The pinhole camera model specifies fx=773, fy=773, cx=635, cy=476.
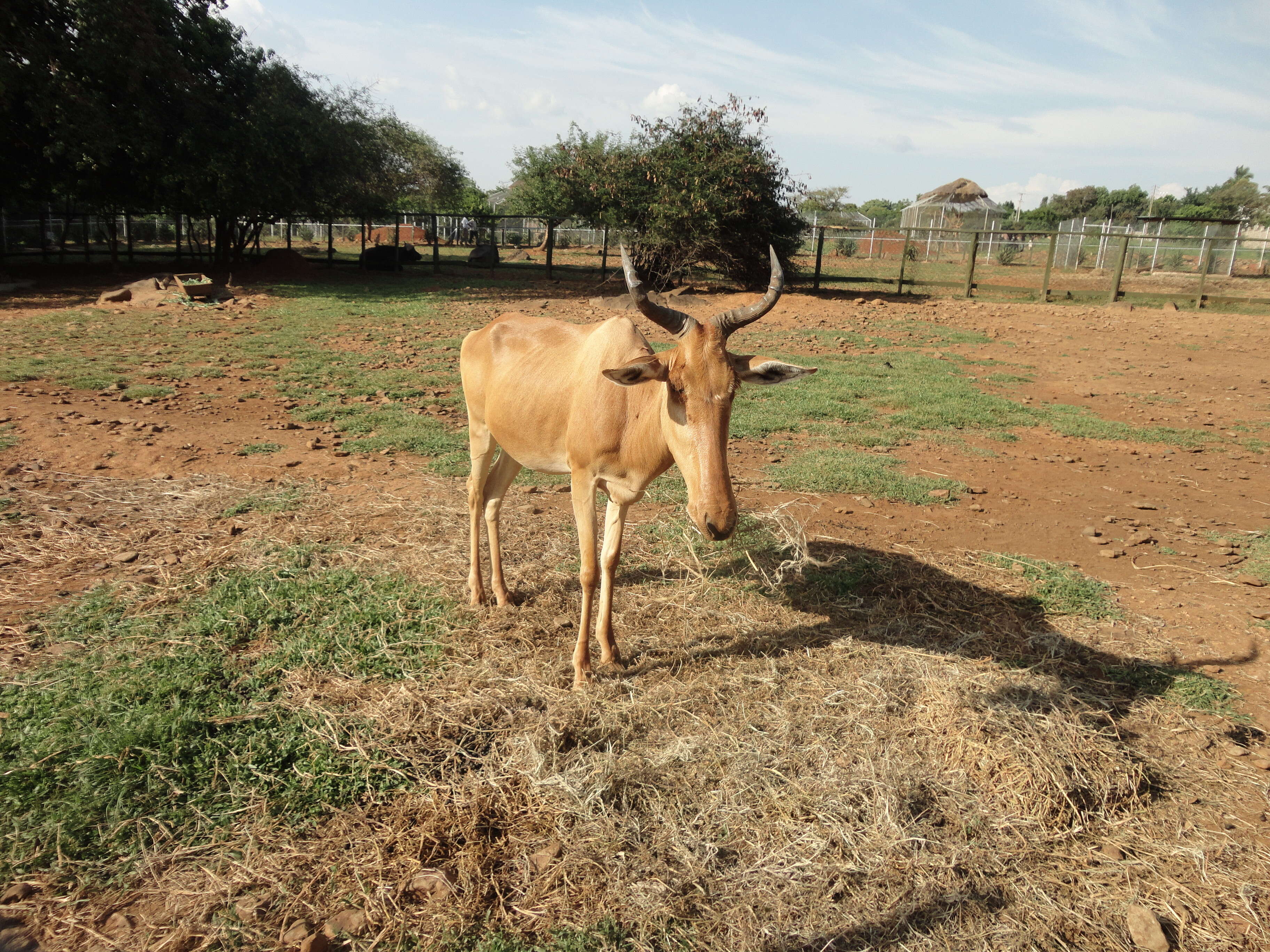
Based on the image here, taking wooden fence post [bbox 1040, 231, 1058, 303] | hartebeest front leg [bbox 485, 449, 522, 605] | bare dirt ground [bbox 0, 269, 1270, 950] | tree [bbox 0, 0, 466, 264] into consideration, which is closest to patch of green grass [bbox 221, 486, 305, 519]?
bare dirt ground [bbox 0, 269, 1270, 950]

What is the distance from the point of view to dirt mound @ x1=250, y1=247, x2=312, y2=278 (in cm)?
2488

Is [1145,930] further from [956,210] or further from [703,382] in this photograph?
[956,210]

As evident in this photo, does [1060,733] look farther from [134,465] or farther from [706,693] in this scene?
[134,465]

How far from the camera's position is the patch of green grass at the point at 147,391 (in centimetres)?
963

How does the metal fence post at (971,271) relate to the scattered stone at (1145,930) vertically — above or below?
above

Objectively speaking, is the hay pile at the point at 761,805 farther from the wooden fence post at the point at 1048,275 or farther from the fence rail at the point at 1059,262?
the fence rail at the point at 1059,262

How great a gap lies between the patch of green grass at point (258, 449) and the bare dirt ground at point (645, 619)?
81 millimetres

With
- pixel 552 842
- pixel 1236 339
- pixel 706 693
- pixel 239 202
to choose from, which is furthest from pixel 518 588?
pixel 239 202

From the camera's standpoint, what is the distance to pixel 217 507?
6.45m

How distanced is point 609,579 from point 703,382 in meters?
1.42

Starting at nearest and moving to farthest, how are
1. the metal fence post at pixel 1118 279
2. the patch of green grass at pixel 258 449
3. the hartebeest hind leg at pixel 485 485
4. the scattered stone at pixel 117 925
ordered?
the scattered stone at pixel 117 925 → the hartebeest hind leg at pixel 485 485 → the patch of green grass at pixel 258 449 → the metal fence post at pixel 1118 279

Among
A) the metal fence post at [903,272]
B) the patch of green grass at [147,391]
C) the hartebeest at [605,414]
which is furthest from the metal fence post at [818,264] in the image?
the hartebeest at [605,414]

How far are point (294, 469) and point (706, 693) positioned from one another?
5.03 m

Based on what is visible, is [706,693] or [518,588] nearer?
[706,693]
